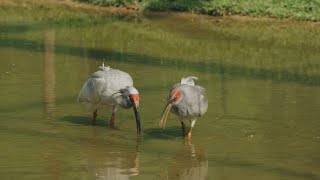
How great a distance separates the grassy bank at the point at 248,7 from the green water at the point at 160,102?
1.70m

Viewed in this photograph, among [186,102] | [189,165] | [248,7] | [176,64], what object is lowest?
[189,165]

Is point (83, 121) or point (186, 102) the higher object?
point (186, 102)

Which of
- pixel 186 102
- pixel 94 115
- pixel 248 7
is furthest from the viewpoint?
pixel 248 7

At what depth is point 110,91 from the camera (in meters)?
11.6

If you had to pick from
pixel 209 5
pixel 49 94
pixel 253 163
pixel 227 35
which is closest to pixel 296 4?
pixel 209 5

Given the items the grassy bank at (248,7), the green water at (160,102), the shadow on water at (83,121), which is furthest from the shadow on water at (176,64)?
the grassy bank at (248,7)

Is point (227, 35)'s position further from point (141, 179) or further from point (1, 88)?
point (141, 179)

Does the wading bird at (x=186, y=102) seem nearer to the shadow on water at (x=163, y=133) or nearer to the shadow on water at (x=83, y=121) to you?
the shadow on water at (x=163, y=133)

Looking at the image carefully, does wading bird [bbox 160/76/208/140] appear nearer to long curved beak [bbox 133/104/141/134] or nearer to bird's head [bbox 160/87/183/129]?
bird's head [bbox 160/87/183/129]

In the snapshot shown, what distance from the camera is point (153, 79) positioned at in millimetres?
15727

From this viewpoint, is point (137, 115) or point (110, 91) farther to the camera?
point (110, 91)

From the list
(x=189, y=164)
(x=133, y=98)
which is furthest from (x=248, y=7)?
(x=189, y=164)

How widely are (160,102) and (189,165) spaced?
366 centimetres

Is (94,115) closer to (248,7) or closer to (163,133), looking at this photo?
(163,133)
